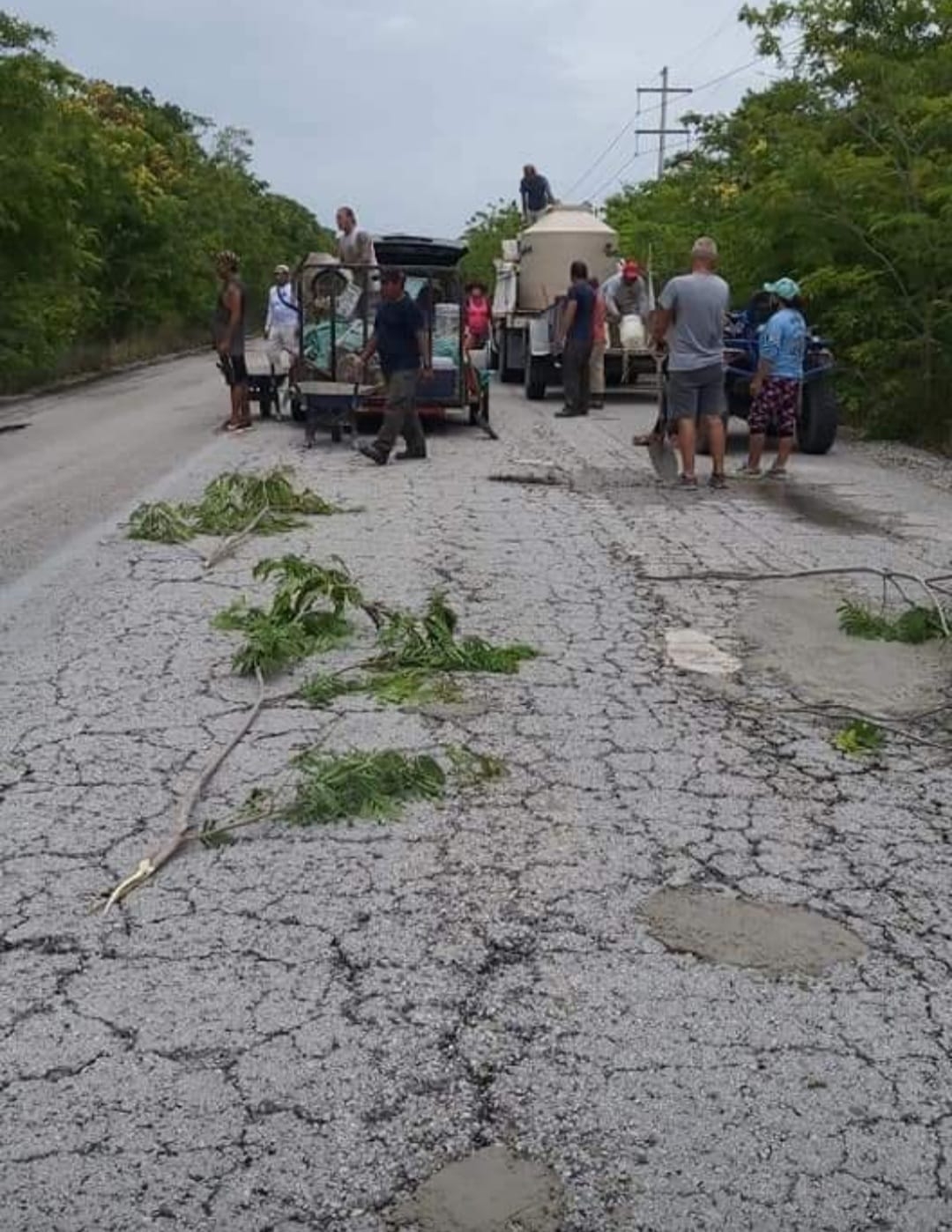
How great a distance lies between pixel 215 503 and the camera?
9.90 metres

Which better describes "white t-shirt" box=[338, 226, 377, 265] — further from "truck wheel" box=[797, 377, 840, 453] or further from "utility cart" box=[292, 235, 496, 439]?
"truck wheel" box=[797, 377, 840, 453]

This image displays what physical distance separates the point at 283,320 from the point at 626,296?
6.34 metres

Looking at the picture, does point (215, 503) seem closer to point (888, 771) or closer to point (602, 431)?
point (888, 771)

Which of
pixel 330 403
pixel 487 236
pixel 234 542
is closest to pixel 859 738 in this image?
pixel 234 542

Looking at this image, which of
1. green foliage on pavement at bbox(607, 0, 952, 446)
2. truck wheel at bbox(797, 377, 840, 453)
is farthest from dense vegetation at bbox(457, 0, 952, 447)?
truck wheel at bbox(797, 377, 840, 453)

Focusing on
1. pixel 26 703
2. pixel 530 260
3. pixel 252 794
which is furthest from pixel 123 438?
pixel 252 794

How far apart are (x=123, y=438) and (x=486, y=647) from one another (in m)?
11.1

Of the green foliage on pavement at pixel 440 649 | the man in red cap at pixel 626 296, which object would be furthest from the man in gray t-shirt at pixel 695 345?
the man in red cap at pixel 626 296

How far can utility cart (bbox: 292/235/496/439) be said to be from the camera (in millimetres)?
14961

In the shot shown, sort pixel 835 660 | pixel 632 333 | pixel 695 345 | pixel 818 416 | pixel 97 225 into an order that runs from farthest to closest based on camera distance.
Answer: pixel 97 225 → pixel 632 333 → pixel 818 416 → pixel 695 345 → pixel 835 660

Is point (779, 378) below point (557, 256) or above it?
below

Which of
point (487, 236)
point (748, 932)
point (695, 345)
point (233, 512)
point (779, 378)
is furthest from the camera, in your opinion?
point (487, 236)

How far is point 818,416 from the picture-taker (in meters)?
14.1

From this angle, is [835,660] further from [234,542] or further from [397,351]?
[397,351]
